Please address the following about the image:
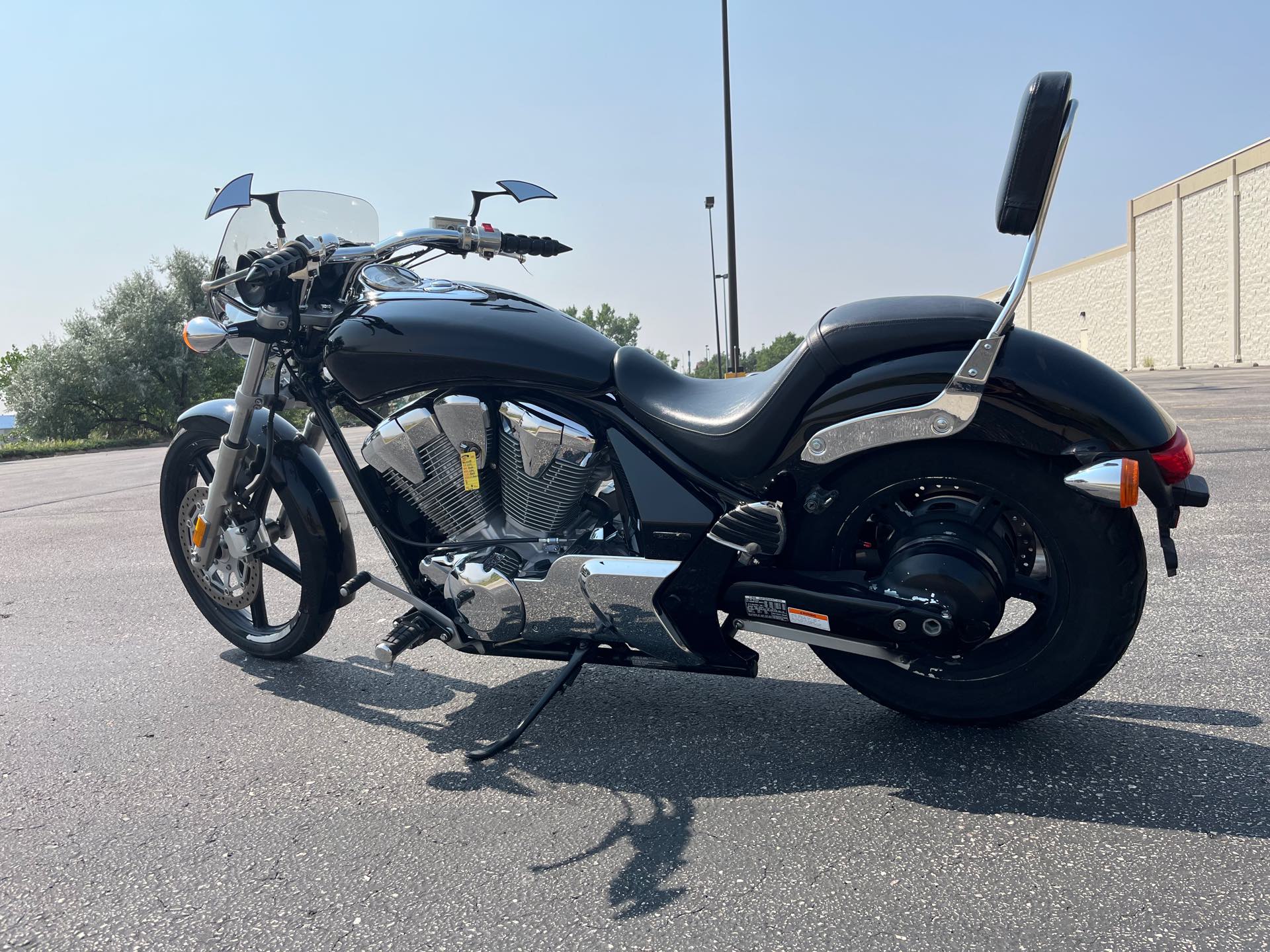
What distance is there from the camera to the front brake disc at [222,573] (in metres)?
3.56

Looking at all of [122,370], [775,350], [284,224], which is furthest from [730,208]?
[775,350]

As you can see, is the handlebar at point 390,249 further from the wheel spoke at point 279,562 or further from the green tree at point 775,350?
the green tree at point 775,350

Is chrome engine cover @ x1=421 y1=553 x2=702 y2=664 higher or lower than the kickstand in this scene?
higher

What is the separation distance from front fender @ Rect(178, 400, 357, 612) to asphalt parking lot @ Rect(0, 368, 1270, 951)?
0.41 m

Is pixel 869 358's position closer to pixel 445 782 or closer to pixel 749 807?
pixel 749 807

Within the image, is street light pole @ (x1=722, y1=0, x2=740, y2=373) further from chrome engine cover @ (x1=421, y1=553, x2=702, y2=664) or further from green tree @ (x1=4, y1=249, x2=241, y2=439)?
green tree @ (x1=4, y1=249, x2=241, y2=439)

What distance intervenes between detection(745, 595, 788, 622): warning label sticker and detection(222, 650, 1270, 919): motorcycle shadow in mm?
423

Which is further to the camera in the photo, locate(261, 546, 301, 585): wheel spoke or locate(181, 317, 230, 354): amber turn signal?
locate(261, 546, 301, 585): wheel spoke

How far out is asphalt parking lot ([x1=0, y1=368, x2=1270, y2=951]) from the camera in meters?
1.91

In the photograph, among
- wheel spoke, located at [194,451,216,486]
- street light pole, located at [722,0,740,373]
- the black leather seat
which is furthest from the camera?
street light pole, located at [722,0,740,373]

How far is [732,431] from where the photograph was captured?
252cm

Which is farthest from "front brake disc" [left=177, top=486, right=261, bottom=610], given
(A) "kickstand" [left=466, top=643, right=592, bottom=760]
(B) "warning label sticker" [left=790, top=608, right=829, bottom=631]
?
(B) "warning label sticker" [left=790, top=608, right=829, bottom=631]

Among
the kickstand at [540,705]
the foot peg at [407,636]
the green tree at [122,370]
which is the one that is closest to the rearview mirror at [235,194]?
the foot peg at [407,636]

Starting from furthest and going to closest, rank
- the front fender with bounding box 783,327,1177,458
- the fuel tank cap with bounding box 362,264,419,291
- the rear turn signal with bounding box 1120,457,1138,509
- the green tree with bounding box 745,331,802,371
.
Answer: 1. the green tree with bounding box 745,331,802,371
2. the fuel tank cap with bounding box 362,264,419,291
3. the front fender with bounding box 783,327,1177,458
4. the rear turn signal with bounding box 1120,457,1138,509
